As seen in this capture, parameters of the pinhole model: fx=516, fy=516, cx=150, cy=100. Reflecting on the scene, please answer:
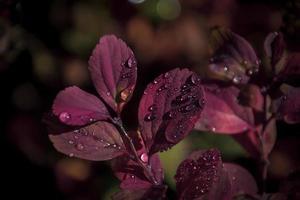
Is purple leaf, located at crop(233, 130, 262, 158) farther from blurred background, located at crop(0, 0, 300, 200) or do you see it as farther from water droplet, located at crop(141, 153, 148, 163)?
blurred background, located at crop(0, 0, 300, 200)

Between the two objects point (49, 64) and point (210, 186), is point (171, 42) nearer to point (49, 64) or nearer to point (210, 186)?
point (49, 64)

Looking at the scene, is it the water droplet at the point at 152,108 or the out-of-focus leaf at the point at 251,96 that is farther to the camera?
the out-of-focus leaf at the point at 251,96

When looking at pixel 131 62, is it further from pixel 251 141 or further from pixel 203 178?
pixel 251 141

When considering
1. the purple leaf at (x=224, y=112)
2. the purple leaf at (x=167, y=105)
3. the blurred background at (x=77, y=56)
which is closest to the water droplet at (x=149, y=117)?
the purple leaf at (x=167, y=105)

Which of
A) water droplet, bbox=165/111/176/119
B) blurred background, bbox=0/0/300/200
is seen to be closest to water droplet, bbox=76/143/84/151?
water droplet, bbox=165/111/176/119

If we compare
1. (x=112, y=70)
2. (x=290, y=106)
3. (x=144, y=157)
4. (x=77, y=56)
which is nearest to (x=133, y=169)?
(x=144, y=157)

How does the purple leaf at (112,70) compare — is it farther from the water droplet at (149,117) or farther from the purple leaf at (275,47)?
the purple leaf at (275,47)
